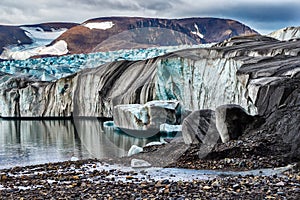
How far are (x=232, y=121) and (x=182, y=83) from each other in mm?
9874

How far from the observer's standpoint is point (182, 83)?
17.9m

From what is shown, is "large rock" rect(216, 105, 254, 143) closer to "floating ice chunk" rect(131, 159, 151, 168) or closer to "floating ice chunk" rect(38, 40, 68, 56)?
"floating ice chunk" rect(131, 159, 151, 168)

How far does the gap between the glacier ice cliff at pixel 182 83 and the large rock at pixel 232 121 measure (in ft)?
2.45

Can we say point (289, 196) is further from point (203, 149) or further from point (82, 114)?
point (82, 114)

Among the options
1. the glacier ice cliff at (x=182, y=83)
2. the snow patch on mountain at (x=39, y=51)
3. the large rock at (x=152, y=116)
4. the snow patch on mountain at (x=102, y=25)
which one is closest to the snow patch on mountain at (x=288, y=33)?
the glacier ice cliff at (x=182, y=83)

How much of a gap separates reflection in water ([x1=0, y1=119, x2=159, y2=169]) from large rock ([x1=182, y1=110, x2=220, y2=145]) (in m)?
2.25

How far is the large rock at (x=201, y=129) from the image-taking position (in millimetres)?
8514

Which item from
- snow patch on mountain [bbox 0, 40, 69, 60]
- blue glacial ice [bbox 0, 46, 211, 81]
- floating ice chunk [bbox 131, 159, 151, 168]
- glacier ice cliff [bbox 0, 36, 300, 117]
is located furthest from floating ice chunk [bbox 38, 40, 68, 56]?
floating ice chunk [bbox 131, 159, 151, 168]

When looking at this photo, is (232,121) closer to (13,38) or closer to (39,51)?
(39,51)

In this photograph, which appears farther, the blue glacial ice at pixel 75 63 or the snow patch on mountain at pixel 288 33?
the blue glacial ice at pixel 75 63

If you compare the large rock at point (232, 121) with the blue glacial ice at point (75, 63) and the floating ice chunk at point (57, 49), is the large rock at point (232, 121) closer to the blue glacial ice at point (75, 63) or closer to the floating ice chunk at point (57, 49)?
the blue glacial ice at point (75, 63)

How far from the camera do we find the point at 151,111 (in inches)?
643

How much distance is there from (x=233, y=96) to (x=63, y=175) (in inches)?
347

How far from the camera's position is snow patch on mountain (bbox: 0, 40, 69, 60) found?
4330 centimetres
